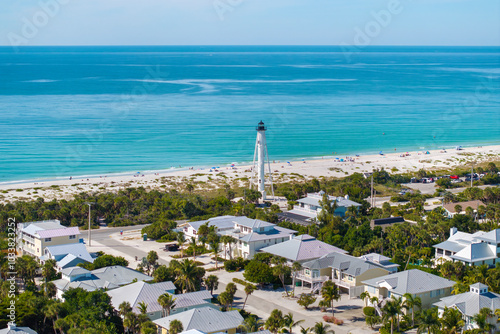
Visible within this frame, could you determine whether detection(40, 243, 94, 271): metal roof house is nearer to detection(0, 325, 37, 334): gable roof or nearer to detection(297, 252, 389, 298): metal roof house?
detection(0, 325, 37, 334): gable roof

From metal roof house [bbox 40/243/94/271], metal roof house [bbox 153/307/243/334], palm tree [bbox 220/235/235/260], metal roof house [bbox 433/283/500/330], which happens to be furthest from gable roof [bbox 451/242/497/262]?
metal roof house [bbox 40/243/94/271]

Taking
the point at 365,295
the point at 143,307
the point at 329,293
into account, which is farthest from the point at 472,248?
the point at 143,307

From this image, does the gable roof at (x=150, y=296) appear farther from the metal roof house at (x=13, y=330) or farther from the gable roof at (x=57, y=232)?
the gable roof at (x=57, y=232)

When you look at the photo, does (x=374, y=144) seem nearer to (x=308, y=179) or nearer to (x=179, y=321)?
(x=308, y=179)

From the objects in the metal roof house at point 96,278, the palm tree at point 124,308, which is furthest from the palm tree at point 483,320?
the metal roof house at point 96,278

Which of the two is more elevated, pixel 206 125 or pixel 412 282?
pixel 206 125

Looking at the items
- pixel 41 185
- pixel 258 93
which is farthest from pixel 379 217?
pixel 258 93

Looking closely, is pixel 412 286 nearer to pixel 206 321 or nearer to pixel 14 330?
pixel 206 321
